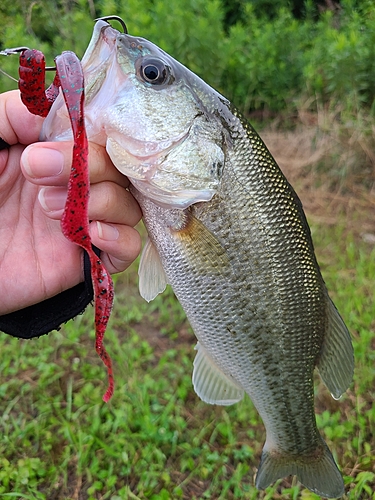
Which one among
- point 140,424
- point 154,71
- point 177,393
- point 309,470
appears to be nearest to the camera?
point 154,71

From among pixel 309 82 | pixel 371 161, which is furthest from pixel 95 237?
pixel 309 82

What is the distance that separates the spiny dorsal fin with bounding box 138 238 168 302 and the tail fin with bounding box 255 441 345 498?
2.80 feet

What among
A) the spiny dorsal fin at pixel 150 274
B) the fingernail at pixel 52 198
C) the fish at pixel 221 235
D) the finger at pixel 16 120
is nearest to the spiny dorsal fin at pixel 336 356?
the fish at pixel 221 235

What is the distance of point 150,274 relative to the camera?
1.52 m

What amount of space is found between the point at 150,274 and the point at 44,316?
0.45m

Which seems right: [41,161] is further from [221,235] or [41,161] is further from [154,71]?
[221,235]

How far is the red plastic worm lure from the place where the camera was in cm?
100

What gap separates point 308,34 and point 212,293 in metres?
6.48

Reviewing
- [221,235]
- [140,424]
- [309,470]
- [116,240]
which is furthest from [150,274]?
[140,424]

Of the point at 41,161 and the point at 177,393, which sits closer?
the point at 41,161

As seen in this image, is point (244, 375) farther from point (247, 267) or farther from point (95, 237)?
point (95, 237)

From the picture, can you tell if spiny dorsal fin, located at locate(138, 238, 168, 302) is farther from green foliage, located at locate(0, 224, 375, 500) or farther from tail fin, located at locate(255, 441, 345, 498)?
green foliage, located at locate(0, 224, 375, 500)

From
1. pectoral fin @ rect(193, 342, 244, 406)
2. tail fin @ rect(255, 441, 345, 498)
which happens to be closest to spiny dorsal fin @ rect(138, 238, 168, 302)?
pectoral fin @ rect(193, 342, 244, 406)

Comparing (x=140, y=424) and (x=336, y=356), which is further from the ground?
(x=336, y=356)
